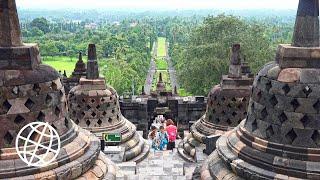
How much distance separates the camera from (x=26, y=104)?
7.02 m

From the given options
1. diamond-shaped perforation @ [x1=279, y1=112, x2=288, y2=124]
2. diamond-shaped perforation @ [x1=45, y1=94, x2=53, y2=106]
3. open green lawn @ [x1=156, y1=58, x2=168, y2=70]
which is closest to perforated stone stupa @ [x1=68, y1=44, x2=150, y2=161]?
diamond-shaped perforation @ [x1=45, y1=94, x2=53, y2=106]

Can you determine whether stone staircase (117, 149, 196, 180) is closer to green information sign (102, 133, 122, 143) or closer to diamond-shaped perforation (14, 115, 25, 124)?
green information sign (102, 133, 122, 143)

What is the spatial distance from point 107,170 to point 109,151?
5.29 m

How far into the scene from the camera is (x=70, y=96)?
611 inches

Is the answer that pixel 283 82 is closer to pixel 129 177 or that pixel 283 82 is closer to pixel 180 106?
pixel 129 177

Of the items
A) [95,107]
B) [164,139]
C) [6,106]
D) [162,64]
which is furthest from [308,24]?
[162,64]

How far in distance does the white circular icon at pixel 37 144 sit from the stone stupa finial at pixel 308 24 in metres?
4.58

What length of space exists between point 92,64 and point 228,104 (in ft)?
16.6

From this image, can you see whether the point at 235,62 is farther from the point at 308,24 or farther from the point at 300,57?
the point at 300,57

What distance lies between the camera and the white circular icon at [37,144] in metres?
6.89

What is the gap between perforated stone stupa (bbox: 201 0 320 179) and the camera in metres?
Answer: 6.80

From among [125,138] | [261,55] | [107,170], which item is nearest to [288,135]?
[107,170]

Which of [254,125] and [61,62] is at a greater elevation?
[254,125]

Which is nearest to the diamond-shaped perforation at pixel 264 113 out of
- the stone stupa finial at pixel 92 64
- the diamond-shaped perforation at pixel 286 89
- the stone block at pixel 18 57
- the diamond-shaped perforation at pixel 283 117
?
the diamond-shaped perforation at pixel 283 117
